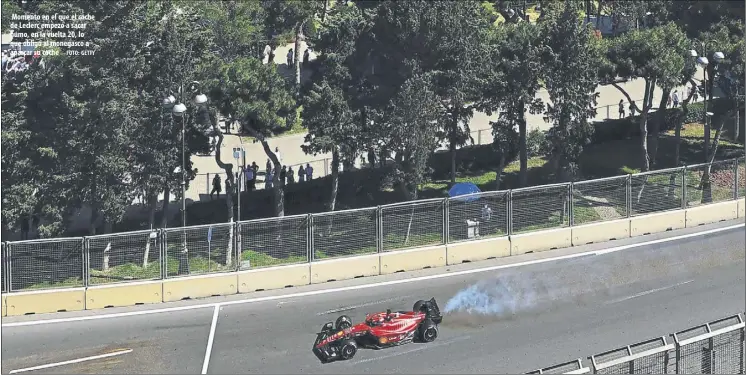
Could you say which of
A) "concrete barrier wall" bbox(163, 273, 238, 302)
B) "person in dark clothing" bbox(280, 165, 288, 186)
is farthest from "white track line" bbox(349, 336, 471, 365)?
"person in dark clothing" bbox(280, 165, 288, 186)

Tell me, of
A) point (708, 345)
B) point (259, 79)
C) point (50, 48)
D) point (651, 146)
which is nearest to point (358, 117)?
point (259, 79)

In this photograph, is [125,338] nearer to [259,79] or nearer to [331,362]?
[331,362]

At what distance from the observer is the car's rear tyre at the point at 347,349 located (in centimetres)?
2606

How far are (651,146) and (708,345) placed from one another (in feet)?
94.4

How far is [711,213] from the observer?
1462 inches

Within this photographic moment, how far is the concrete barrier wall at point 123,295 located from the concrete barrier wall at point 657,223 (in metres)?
14.3

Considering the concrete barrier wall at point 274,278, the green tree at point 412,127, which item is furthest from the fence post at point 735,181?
the concrete barrier wall at point 274,278

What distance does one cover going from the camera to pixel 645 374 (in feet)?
64.2

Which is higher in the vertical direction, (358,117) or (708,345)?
(358,117)

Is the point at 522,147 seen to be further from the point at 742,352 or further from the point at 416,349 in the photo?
the point at 742,352

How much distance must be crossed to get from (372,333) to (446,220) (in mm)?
7238

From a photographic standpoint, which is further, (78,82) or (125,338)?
(78,82)

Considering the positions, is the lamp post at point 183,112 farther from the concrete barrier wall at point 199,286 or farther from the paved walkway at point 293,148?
the paved walkway at point 293,148

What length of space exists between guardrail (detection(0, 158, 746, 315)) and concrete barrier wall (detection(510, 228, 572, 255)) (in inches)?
1.1
